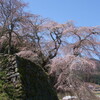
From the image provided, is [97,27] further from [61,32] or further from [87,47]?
[61,32]

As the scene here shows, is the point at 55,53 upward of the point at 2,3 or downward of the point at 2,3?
downward

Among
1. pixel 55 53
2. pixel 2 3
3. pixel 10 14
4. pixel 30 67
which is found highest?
pixel 2 3

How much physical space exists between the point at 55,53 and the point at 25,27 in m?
2.21

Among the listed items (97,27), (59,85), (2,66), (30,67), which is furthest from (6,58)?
(97,27)

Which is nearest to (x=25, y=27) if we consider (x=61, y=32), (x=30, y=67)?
(x=61, y=32)

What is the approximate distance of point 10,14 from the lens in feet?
26.1

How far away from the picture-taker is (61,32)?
9.52 m

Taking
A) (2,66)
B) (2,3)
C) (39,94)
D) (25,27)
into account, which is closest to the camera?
(2,66)

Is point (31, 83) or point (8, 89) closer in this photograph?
point (8, 89)

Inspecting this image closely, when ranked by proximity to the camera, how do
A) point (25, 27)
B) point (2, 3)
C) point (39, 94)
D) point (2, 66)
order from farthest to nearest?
1. point (25, 27)
2. point (2, 3)
3. point (39, 94)
4. point (2, 66)

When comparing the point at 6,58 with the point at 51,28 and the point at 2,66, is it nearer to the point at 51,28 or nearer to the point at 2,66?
the point at 2,66

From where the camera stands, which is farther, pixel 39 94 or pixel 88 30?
pixel 88 30

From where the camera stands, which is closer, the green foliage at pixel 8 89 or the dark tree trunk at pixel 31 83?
the green foliage at pixel 8 89

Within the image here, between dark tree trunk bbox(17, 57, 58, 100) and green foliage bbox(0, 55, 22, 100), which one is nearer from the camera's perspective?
green foliage bbox(0, 55, 22, 100)
